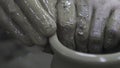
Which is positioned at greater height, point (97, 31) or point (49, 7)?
point (49, 7)

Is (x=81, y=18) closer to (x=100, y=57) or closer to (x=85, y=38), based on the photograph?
(x=85, y=38)

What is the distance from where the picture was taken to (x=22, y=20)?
0.99 meters

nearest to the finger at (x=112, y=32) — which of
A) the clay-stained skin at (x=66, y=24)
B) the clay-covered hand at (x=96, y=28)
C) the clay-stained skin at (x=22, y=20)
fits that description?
the clay-covered hand at (x=96, y=28)

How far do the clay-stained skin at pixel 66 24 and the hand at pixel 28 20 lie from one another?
1.2 inches

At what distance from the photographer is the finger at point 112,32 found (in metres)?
0.99

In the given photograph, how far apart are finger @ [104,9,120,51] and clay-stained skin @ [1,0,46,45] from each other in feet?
0.83

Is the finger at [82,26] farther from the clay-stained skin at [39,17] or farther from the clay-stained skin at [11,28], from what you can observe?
the clay-stained skin at [11,28]

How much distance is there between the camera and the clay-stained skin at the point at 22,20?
0.99m

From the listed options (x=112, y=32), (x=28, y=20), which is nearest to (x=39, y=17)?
(x=28, y=20)

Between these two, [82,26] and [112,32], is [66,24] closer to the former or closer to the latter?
[82,26]

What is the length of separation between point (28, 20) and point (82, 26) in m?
0.21

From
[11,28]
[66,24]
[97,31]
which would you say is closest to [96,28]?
[97,31]

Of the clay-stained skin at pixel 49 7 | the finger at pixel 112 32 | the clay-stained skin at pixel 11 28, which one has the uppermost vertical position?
the clay-stained skin at pixel 49 7

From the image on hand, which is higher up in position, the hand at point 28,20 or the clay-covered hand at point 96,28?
the hand at point 28,20
